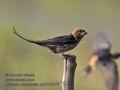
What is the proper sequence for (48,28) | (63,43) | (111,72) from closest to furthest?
1. (111,72)
2. (63,43)
3. (48,28)

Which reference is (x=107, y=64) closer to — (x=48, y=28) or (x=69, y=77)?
(x=69, y=77)

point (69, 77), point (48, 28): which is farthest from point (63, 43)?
point (48, 28)

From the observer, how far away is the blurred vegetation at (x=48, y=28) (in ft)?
6.46

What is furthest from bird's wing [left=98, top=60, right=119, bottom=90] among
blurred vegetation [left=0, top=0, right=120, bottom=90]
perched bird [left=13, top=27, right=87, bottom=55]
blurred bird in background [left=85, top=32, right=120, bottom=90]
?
blurred vegetation [left=0, top=0, right=120, bottom=90]

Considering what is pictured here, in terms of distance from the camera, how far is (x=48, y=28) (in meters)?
2.07

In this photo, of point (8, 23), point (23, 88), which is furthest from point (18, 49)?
point (23, 88)

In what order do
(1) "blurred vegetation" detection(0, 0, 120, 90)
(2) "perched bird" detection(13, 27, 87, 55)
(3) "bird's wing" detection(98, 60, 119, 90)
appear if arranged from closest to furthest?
(3) "bird's wing" detection(98, 60, 119, 90) < (2) "perched bird" detection(13, 27, 87, 55) < (1) "blurred vegetation" detection(0, 0, 120, 90)

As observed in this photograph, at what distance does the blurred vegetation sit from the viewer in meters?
1.97

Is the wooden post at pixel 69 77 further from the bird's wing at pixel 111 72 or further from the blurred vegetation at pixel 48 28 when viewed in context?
the blurred vegetation at pixel 48 28

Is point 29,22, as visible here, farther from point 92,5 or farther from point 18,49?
point 92,5

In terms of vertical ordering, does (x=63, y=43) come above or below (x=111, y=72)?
above

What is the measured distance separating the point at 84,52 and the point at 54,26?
18 centimetres

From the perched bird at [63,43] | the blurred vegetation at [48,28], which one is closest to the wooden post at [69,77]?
the perched bird at [63,43]

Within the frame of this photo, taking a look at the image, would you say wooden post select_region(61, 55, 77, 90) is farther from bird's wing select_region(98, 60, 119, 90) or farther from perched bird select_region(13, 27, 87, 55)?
perched bird select_region(13, 27, 87, 55)
